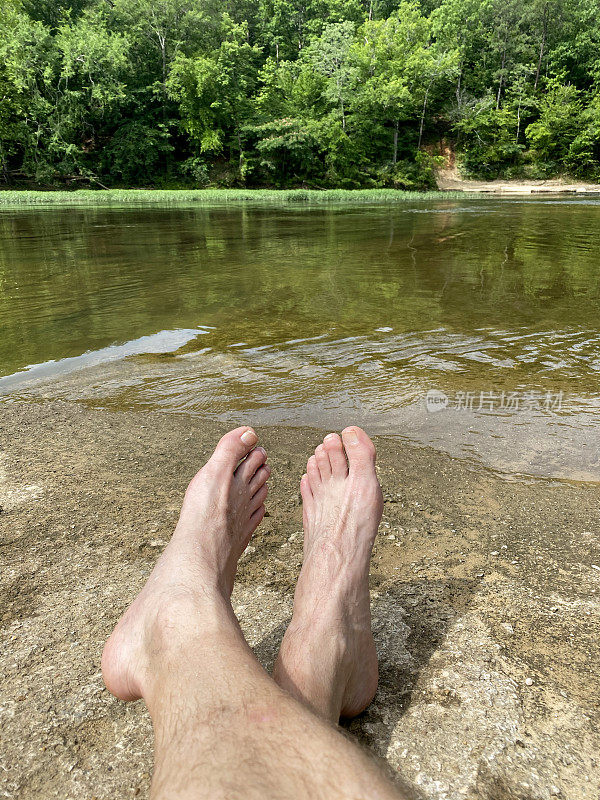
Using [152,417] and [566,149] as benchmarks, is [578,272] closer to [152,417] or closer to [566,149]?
[152,417]

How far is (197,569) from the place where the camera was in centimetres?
117

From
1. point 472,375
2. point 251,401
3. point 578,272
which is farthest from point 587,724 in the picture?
point 578,272

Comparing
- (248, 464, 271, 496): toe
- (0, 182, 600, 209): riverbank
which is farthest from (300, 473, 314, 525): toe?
(0, 182, 600, 209): riverbank

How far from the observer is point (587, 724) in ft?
3.06

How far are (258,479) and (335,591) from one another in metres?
0.51

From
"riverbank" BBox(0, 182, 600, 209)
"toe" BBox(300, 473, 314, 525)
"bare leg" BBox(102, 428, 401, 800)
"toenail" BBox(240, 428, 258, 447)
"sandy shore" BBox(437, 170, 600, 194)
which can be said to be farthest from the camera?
"sandy shore" BBox(437, 170, 600, 194)

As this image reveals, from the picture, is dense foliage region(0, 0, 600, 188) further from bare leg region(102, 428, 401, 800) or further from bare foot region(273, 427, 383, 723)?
bare leg region(102, 428, 401, 800)

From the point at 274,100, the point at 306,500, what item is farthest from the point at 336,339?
the point at 274,100

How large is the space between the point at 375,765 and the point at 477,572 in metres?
0.77

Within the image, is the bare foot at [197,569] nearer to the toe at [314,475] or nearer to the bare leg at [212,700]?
the bare leg at [212,700]

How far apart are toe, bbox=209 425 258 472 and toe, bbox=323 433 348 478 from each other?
0.76 ft

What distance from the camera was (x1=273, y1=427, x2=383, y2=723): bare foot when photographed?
971mm

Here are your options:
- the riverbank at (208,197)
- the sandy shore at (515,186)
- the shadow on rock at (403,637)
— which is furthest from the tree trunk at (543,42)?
the shadow on rock at (403,637)

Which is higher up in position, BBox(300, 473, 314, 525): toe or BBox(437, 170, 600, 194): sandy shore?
BBox(437, 170, 600, 194): sandy shore
